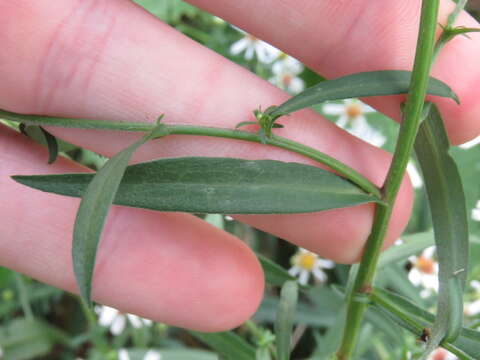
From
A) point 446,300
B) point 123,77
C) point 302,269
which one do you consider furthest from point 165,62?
point 302,269

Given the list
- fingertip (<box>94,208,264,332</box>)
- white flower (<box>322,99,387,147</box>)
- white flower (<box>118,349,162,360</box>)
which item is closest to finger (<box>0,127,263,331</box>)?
fingertip (<box>94,208,264,332</box>)

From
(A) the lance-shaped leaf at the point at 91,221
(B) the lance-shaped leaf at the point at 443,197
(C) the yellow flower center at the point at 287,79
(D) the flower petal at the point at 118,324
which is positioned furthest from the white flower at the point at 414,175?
(A) the lance-shaped leaf at the point at 91,221

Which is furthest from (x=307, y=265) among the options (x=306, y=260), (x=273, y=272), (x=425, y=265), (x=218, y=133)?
→ (x=218, y=133)

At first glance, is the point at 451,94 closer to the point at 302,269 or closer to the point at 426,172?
the point at 426,172

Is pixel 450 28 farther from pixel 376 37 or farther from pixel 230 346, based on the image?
pixel 230 346

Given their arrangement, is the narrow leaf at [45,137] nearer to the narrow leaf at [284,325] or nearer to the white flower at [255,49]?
the narrow leaf at [284,325]
